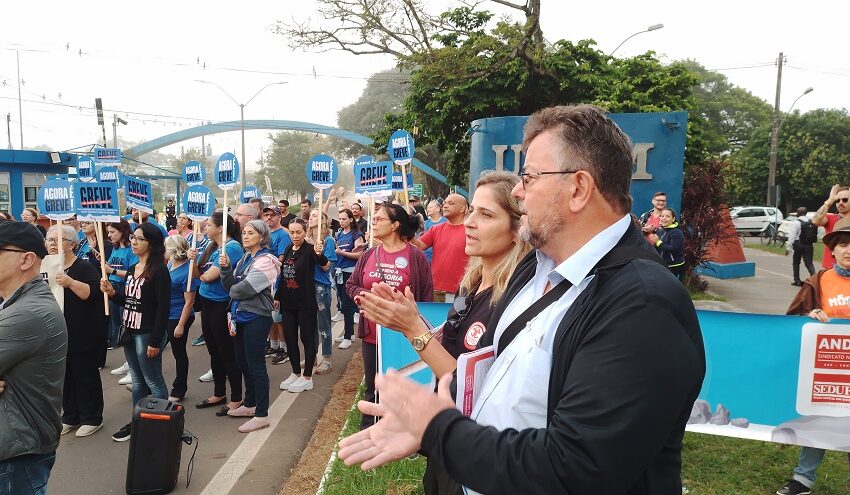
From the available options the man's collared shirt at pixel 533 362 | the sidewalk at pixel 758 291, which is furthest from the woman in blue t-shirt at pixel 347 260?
the man's collared shirt at pixel 533 362

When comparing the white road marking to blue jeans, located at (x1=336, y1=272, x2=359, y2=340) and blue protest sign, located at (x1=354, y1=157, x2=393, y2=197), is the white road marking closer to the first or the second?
blue jeans, located at (x1=336, y1=272, x2=359, y2=340)

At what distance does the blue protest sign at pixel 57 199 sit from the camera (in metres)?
5.96

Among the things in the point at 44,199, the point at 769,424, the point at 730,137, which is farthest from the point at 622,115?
the point at 730,137

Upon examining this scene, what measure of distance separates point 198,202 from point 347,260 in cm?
276

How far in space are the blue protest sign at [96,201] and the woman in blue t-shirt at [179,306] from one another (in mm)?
756

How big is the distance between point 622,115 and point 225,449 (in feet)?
27.6

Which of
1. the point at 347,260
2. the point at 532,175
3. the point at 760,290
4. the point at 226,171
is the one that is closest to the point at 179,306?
the point at 226,171

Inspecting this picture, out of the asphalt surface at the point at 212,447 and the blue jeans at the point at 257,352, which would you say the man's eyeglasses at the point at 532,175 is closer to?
the asphalt surface at the point at 212,447

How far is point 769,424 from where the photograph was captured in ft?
12.9

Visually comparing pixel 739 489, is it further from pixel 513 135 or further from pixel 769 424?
pixel 513 135

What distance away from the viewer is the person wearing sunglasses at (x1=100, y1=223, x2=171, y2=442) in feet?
16.4

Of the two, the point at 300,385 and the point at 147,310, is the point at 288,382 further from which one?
the point at 147,310

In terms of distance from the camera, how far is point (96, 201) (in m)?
6.05

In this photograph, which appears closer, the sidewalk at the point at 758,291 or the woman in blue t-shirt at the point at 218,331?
the woman in blue t-shirt at the point at 218,331
